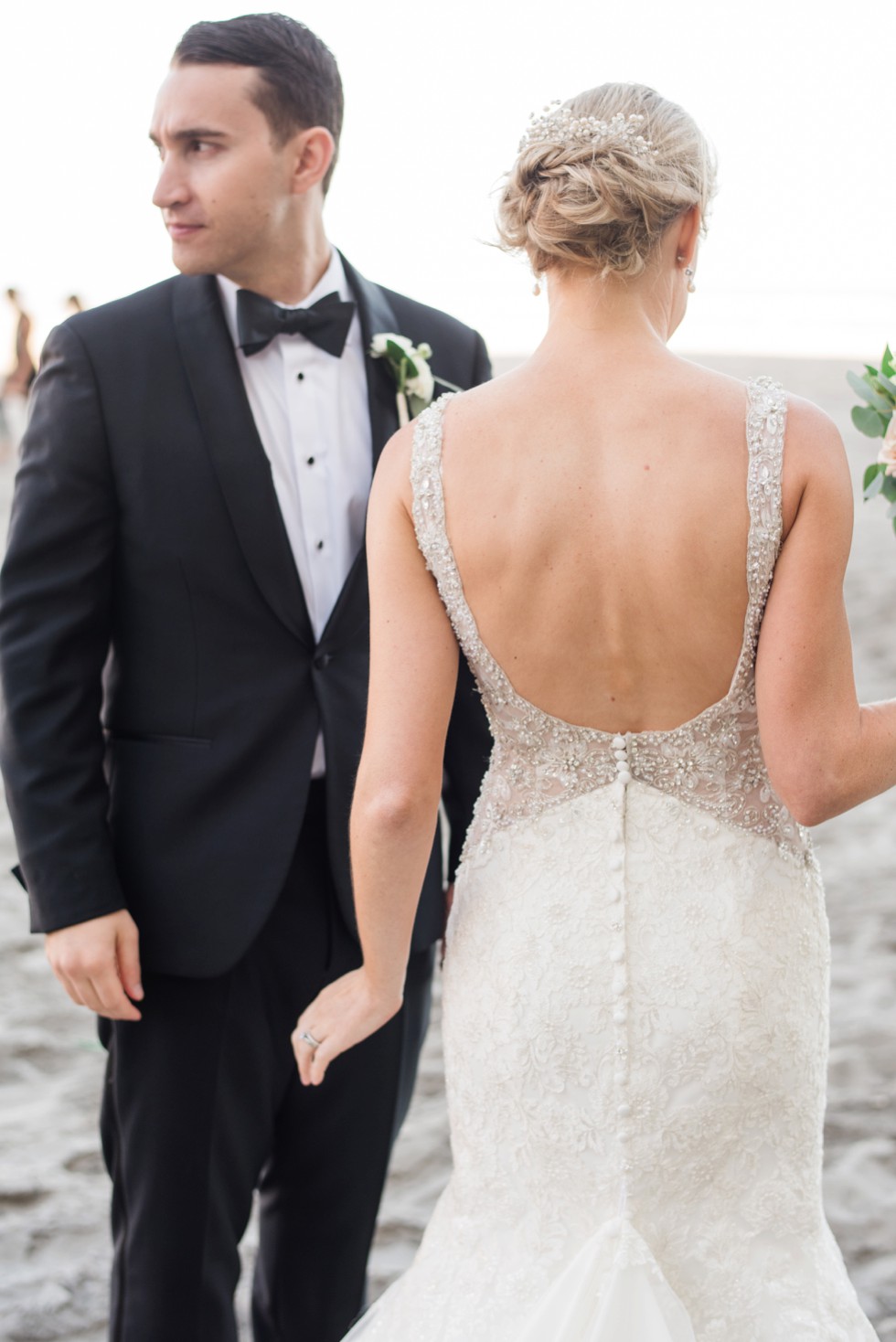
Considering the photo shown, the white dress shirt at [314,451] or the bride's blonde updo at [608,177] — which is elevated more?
the bride's blonde updo at [608,177]

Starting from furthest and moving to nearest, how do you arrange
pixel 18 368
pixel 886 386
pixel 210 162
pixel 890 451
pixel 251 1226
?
pixel 18 368 < pixel 251 1226 < pixel 210 162 < pixel 886 386 < pixel 890 451

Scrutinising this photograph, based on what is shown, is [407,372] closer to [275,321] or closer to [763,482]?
[275,321]

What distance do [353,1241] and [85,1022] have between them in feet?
6.88

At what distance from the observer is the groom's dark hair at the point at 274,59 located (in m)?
2.24

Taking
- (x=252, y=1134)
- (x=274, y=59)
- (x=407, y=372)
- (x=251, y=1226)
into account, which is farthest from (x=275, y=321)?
(x=251, y=1226)

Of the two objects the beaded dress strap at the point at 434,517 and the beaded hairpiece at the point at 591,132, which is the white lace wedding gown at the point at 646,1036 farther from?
the beaded hairpiece at the point at 591,132

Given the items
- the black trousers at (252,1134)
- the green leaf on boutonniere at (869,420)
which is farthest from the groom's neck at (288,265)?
the green leaf on boutonniere at (869,420)

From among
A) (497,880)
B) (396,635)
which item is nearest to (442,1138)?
(497,880)

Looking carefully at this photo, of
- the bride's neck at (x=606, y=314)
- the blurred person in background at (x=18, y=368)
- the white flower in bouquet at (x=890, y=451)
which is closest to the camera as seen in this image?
the bride's neck at (x=606, y=314)

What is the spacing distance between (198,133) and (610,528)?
1094mm

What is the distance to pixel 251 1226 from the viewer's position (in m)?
3.52

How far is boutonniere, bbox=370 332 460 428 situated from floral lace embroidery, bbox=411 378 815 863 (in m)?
0.59

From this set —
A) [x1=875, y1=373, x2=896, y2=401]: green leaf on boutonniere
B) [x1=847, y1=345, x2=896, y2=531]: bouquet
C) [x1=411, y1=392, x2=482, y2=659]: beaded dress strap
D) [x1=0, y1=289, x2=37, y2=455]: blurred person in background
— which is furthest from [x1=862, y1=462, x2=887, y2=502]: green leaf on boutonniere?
[x1=0, y1=289, x2=37, y2=455]: blurred person in background

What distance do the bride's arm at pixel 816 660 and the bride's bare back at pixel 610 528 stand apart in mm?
46
